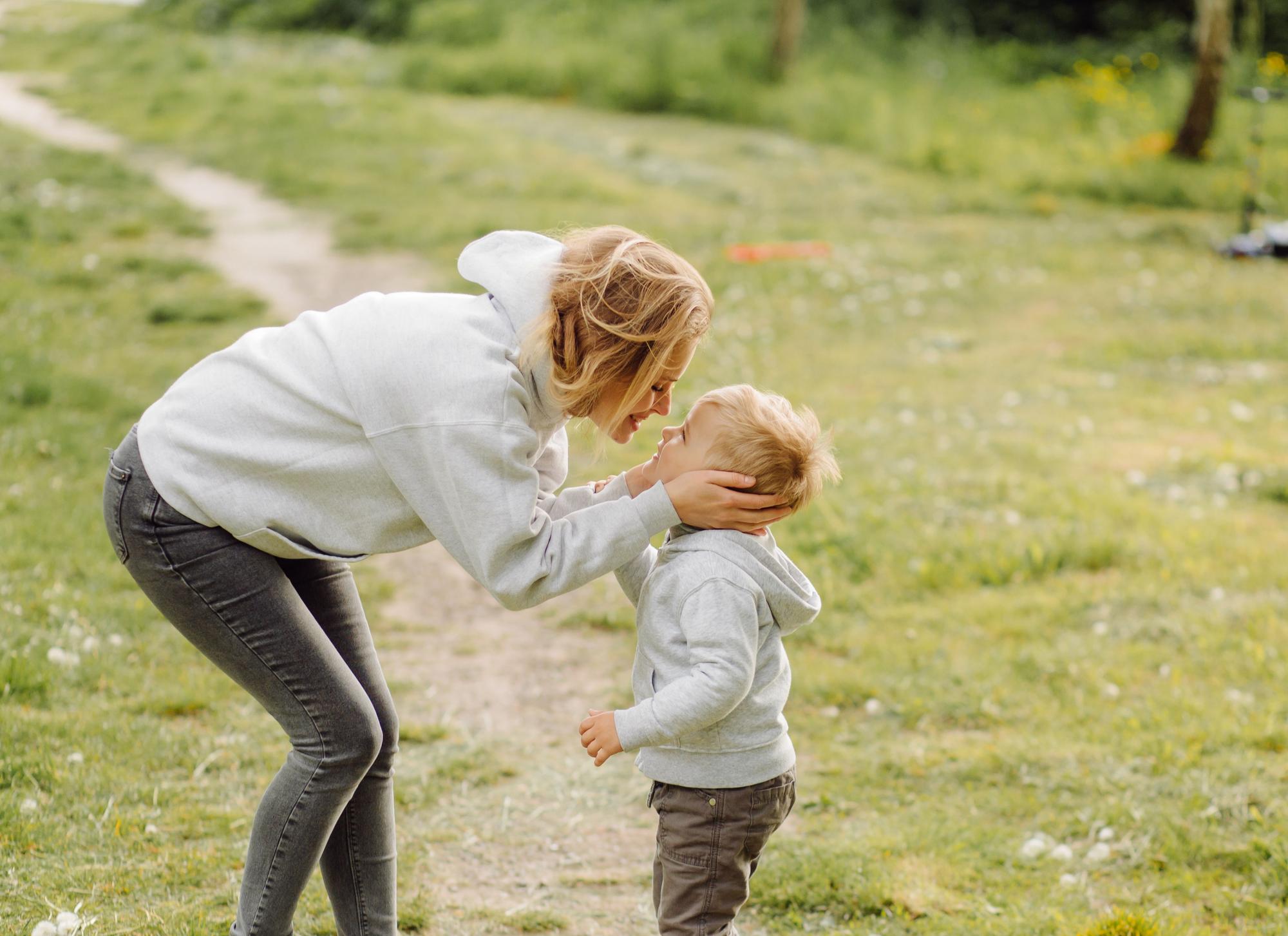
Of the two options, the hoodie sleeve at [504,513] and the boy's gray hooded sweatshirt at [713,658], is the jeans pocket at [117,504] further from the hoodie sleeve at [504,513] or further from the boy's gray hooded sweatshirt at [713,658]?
the boy's gray hooded sweatshirt at [713,658]

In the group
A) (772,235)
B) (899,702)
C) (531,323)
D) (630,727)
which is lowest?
(772,235)

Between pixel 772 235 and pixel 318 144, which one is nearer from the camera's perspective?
pixel 772 235

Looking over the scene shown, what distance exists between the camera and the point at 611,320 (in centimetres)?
236

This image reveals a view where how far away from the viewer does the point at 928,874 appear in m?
3.45

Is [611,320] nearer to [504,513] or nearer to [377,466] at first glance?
[504,513]

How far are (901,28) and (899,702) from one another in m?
16.5

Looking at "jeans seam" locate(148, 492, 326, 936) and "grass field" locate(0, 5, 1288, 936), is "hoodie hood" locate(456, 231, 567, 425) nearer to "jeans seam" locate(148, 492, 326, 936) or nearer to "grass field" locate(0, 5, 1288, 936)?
"jeans seam" locate(148, 492, 326, 936)

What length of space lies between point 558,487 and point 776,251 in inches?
326

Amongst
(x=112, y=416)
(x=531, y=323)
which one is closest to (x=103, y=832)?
(x=531, y=323)

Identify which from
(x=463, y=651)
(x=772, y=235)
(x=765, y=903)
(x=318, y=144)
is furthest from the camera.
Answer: (x=318, y=144)

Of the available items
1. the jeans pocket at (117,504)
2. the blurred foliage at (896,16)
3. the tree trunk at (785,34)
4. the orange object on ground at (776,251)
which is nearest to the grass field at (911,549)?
the orange object on ground at (776,251)

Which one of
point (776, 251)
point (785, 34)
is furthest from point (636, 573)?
point (785, 34)

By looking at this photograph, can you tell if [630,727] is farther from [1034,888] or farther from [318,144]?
[318,144]

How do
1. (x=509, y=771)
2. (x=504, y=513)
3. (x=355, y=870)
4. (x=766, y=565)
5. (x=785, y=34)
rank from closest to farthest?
1. (x=504, y=513)
2. (x=766, y=565)
3. (x=355, y=870)
4. (x=509, y=771)
5. (x=785, y=34)
